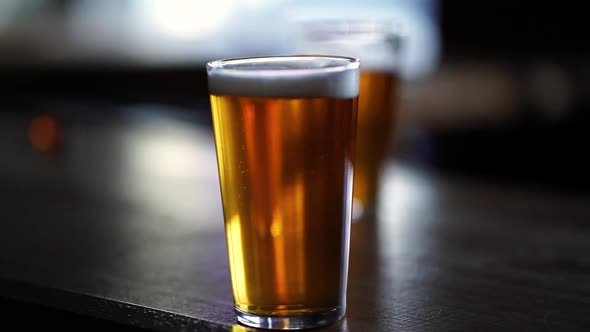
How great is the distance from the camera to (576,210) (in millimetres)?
1437

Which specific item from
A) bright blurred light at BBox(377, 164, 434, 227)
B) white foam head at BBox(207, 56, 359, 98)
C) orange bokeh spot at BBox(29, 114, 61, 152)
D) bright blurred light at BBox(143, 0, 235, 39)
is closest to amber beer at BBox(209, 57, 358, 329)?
white foam head at BBox(207, 56, 359, 98)

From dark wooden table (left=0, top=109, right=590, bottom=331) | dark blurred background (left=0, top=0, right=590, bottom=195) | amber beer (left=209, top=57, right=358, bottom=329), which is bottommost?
dark blurred background (left=0, top=0, right=590, bottom=195)

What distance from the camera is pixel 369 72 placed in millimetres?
1331

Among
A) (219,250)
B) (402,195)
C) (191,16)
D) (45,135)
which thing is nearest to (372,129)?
(402,195)

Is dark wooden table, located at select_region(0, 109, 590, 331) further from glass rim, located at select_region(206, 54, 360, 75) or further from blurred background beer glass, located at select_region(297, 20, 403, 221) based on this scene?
glass rim, located at select_region(206, 54, 360, 75)

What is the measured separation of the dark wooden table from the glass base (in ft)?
0.05

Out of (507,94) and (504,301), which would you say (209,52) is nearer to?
(507,94)

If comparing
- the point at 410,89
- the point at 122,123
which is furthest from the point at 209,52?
the point at 122,123

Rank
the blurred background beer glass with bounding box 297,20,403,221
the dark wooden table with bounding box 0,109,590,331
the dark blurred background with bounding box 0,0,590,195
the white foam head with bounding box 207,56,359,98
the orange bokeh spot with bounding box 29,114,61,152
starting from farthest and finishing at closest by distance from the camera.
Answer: the dark blurred background with bounding box 0,0,590,195, the orange bokeh spot with bounding box 29,114,61,152, the blurred background beer glass with bounding box 297,20,403,221, the dark wooden table with bounding box 0,109,590,331, the white foam head with bounding box 207,56,359,98

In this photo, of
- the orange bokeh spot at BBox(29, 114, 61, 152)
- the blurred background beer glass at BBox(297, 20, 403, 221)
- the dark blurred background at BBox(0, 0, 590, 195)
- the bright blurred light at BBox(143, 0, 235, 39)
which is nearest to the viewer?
Answer: the blurred background beer glass at BBox(297, 20, 403, 221)

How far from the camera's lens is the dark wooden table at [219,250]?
83 cm

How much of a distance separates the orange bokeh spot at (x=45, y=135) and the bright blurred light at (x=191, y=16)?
8.45 feet

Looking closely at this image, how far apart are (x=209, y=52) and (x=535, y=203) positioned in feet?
11.3

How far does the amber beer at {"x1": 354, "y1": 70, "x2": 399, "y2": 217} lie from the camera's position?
1.34 m
